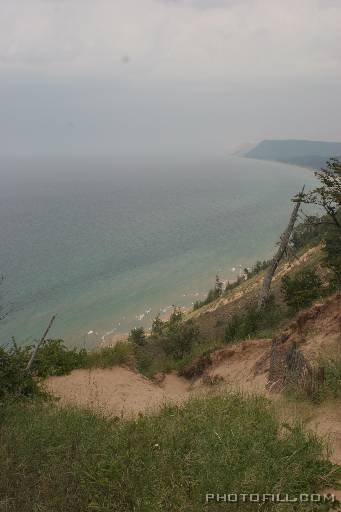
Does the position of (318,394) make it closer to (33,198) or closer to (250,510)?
(250,510)

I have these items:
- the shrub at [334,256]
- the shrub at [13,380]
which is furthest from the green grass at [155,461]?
the shrub at [334,256]

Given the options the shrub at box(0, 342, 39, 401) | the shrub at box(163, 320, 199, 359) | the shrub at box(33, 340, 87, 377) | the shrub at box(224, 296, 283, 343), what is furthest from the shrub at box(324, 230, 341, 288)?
the shrub at box(0, 342, 39, 401)

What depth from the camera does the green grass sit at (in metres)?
5.53

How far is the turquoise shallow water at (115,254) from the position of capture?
48.6 meters

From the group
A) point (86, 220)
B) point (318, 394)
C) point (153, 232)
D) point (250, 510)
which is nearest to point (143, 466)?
point (250, 510)

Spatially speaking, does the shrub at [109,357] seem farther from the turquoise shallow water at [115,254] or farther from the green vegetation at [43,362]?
the turquoise shallow water at [115,254]

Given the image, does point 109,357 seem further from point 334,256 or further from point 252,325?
point 334,256

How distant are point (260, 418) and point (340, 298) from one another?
28.0 feet

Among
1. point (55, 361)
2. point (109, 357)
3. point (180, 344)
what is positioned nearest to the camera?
point (55, 361)

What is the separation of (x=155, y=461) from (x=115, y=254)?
67.6m

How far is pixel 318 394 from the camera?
8.33 meters

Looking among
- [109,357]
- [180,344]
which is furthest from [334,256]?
[109,357]

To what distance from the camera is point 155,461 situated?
246 inches

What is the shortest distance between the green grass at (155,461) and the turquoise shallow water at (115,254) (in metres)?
6.59
